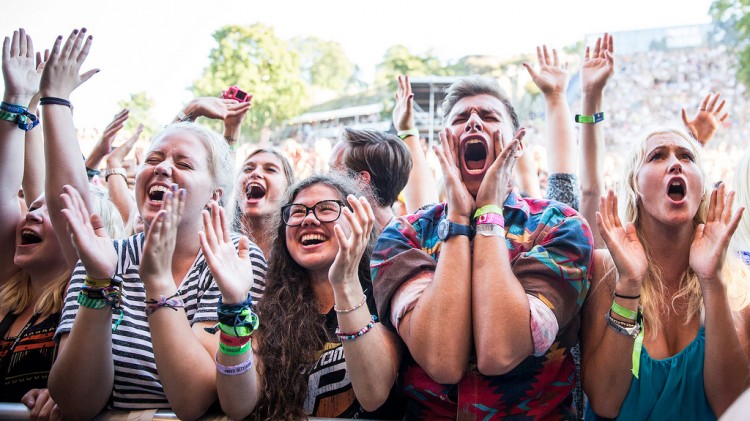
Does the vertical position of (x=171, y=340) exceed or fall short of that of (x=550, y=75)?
it falls short

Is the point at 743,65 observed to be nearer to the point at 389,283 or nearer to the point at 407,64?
the point at 407,64

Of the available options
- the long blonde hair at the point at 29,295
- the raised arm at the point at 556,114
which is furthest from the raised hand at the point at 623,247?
the long blonde hair at the point at 29,295

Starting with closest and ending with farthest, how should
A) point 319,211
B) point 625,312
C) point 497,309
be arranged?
point 497,309, point 625,312, point 319,211

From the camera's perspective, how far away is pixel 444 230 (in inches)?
65.2

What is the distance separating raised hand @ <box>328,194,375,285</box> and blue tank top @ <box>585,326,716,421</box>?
33.8 inches

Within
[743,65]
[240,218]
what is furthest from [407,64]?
[240,218]

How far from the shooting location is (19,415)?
177cm

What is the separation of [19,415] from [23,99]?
121 centimetres

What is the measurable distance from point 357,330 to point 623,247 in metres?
0.80

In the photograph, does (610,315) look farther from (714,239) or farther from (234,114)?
(234,114)

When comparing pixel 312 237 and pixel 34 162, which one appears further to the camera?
pixel 34 162

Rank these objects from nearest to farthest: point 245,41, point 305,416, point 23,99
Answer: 1. point 305,416
2. point 23,99
3. point 245,41

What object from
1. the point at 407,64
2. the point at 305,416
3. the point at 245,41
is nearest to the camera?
the point at 305,416

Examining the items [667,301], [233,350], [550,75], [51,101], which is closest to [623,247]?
[667,301]
